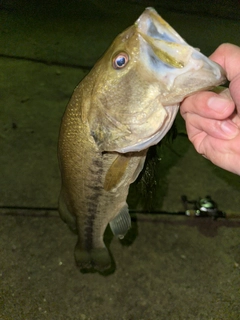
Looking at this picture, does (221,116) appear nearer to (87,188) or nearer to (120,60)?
(120,60)

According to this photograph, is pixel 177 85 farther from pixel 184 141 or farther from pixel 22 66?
pixel 22 66

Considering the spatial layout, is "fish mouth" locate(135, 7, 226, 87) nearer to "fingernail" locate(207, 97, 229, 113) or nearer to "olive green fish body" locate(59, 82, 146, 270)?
"fingernail" locate(207, 97, 229, 113)

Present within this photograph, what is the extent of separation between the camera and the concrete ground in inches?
89.4

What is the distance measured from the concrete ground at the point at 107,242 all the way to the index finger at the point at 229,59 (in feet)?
3.71

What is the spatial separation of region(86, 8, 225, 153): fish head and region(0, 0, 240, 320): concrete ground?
3.56 ft

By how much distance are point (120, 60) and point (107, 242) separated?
1744 mm

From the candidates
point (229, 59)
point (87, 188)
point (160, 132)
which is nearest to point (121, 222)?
point (87, 188)

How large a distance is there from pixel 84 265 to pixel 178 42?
1455mm

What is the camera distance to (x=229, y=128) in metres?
1.28

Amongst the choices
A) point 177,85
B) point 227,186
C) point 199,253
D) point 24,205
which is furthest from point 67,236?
point 177,85

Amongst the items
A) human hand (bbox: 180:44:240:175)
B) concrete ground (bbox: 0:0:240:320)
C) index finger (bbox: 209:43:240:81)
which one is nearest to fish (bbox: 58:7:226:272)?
human hand (bbox: 180:44:240:175)

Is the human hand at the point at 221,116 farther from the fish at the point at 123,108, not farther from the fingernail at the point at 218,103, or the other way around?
the fish at the point at 123,108

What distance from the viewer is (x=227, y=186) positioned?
301 centimetres

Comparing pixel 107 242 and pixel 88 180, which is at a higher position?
pixel 88 180
